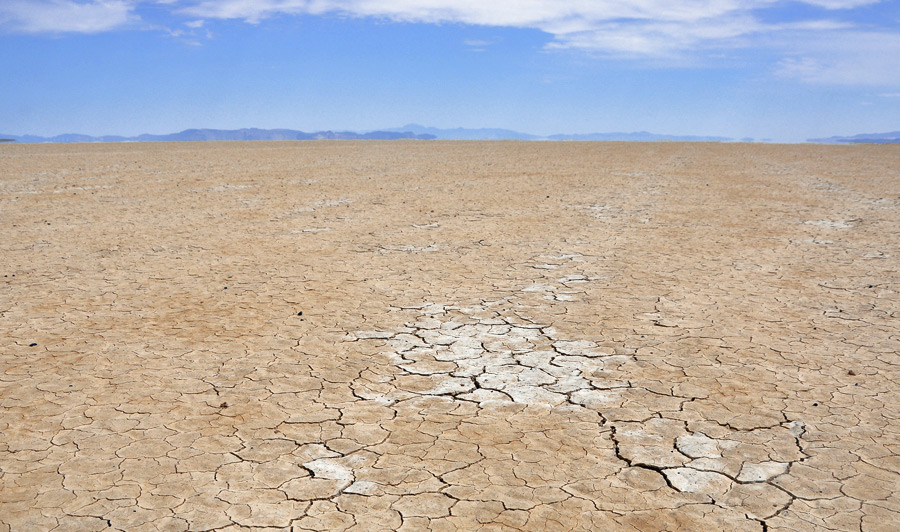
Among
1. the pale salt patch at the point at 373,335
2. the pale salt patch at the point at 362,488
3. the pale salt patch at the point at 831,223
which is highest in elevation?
the pale salt patch at the point at 831,223

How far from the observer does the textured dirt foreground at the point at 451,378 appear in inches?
112

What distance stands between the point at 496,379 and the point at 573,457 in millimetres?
991

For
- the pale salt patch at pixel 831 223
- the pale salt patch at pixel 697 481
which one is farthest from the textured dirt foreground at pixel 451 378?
the pale salt patch at pixel 831 223

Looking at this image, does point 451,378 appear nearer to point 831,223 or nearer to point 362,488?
point 362,488

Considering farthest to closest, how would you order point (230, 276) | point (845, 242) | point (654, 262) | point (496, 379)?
point (845, 242)
point (654, 262)
point (230, 276)
point (496, 379)

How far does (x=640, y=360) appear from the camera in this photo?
14.5 ft

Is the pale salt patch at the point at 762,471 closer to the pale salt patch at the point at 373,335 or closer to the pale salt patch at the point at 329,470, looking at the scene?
the pale salt patch at the point at 329,470

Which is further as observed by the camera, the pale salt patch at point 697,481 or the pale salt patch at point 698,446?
the pale salt patch at point 698,446

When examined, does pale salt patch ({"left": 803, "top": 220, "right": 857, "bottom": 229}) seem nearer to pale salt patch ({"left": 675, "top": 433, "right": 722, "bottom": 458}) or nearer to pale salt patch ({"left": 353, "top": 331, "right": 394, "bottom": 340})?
pale salt patch ({"left": 353, "top": 331, "right": 394, "bottom": 340})

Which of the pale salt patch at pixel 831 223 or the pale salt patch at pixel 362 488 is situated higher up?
the pale salt patch at pixel 831 223

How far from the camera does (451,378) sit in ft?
13.6

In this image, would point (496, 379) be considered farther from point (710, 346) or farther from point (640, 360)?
point (710, 346)

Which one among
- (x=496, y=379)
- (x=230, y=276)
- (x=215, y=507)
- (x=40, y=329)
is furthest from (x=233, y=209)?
(x=215, y=507)

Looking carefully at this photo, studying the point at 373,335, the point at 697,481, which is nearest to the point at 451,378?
the point at 373,335
